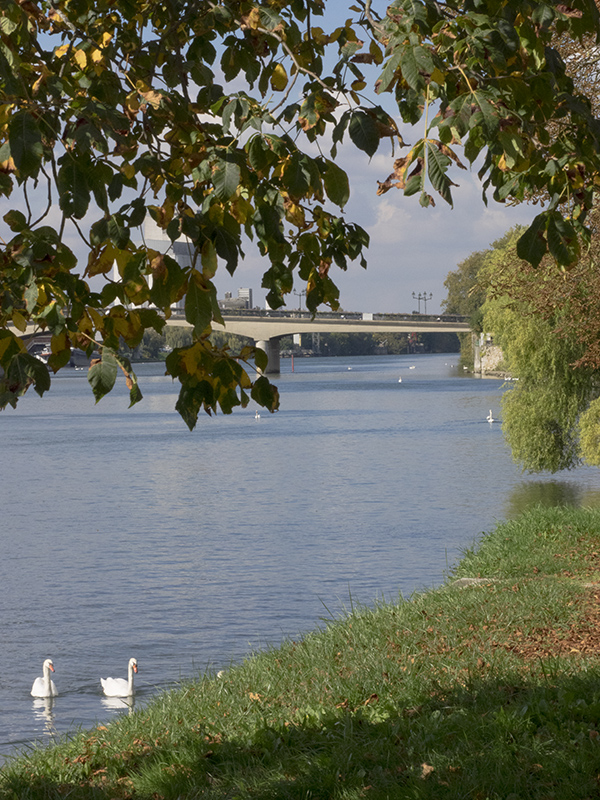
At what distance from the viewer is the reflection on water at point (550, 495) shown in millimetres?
24344

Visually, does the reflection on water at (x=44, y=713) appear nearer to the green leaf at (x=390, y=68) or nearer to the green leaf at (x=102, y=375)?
the green leaf at (x=102, y=375)

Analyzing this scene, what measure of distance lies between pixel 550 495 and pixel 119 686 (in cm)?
1706

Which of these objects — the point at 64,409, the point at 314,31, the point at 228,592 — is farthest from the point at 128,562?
the point at 64,409

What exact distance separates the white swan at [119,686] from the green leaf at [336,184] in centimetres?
929

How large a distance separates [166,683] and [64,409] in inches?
2401

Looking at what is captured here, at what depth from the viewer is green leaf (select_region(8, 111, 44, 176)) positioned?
2818 millimetres

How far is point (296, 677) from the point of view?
770 cm

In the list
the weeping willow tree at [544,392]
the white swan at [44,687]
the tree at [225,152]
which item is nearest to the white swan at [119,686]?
the white swan at [44,687]

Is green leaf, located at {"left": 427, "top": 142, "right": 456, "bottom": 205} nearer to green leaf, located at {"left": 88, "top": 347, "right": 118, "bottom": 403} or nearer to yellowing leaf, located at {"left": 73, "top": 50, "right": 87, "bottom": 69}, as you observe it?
green leaf, located at {"left": 88, "top": 347, "right": 118, "bottom": 403}

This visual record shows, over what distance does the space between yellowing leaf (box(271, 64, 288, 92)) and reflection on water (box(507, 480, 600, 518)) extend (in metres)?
19.9

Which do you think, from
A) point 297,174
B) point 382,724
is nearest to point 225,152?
point 297,174

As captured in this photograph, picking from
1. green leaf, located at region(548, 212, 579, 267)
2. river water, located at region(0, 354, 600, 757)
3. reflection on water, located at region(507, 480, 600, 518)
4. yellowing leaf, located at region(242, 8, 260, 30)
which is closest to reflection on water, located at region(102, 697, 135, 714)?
river water, located at region(0, 354, 600, 757)

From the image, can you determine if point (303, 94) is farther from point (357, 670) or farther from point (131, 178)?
point (357, 670)

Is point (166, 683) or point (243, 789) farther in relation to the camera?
point (166, 683)
